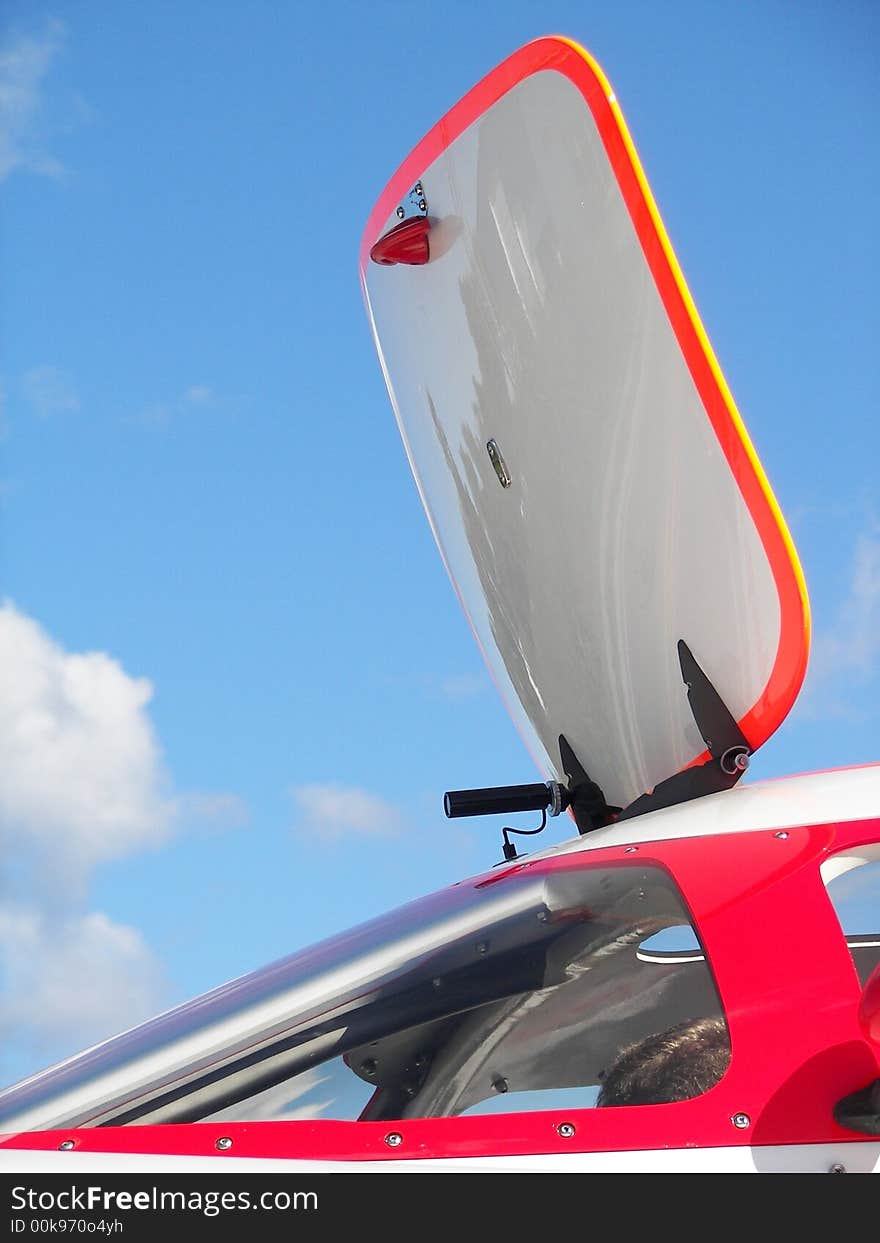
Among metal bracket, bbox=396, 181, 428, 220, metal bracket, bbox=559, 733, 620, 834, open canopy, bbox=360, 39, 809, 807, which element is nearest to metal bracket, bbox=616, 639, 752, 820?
open canopy, bbox=360, 39, 809, 807

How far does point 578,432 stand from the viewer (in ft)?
9.28

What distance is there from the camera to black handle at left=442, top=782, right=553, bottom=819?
3.10 metres

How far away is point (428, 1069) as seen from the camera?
6.36 feet

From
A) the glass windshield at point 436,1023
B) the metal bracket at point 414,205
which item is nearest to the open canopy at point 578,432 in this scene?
the metal bracket at point 414,205

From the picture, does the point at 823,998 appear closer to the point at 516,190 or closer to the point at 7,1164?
the point at 7,1164

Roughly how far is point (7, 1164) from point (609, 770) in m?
1.74

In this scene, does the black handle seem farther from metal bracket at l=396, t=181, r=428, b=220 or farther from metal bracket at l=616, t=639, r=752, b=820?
metal bracket at l=396, t=181, r=428, b=220

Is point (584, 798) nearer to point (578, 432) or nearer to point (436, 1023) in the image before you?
point (578, 432)

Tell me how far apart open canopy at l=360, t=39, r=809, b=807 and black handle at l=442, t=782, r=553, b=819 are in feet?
0.48

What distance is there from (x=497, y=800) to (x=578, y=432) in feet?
3.15

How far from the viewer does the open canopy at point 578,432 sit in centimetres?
246

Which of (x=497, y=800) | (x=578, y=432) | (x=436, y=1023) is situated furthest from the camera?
(x=497, y=800)

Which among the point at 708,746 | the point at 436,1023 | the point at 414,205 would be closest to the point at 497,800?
the point at 708,746
